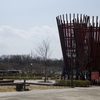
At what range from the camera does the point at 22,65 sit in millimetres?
100812

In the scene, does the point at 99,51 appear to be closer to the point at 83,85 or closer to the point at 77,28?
the point at 77,28

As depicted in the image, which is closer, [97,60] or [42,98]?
[42,98]

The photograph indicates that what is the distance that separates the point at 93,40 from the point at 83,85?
996cm

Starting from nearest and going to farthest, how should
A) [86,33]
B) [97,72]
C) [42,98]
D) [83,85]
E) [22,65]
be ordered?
[42,98], [83,85], [97,72], [86,33], [22,65]

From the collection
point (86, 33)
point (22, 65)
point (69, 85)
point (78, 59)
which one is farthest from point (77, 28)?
point (22, 65)

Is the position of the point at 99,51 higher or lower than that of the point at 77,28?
lower

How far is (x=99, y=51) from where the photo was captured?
44656 millimetres

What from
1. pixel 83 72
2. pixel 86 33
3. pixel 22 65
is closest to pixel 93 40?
pixel 86 33

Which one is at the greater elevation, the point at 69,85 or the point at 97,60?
the point at 97,60

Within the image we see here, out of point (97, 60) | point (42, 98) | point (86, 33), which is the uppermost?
point (86, 33)

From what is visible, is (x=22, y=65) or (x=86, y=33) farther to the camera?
(x=22, y=65)

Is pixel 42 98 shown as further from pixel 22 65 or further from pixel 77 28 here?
pixel 22 65

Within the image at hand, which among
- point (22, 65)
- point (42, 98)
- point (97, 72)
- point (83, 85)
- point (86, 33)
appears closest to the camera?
point (42, 98)

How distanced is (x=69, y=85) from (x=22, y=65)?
64.6 meters
